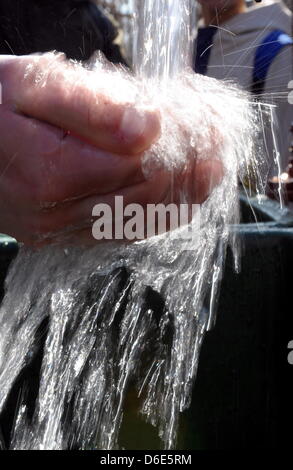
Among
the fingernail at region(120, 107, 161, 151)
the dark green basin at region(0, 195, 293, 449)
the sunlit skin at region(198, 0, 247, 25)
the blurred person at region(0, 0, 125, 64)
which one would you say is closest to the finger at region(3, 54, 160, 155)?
the fingernail at region(120, 107, 161, 151)

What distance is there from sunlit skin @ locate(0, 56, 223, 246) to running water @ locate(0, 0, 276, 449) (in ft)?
0.37

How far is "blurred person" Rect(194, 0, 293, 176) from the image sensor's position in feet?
2.37

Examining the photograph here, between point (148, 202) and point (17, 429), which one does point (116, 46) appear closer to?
point (148, 202)

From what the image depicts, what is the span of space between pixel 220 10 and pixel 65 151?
1.05 feet

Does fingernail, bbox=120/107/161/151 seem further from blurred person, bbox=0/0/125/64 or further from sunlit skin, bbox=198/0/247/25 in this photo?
sunlit skin, bbox=198/0/247/25

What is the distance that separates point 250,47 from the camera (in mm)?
752

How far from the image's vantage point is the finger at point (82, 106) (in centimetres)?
52

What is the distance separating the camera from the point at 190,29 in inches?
27.4

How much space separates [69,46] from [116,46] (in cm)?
6

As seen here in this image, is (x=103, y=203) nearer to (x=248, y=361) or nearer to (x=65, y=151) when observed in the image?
A: (x=65, y=151)
